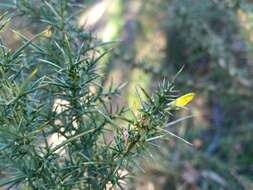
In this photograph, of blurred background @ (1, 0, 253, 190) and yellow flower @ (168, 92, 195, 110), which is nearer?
yellow flower @ (168, 92, 195, 110)

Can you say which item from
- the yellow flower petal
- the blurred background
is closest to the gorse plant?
the yellow flower petal

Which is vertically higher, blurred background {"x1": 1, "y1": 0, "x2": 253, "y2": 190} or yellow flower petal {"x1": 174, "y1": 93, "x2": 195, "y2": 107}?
yellow flower petal {"x1": 174, "y1": 93, "x2": 195, "y2": 107}

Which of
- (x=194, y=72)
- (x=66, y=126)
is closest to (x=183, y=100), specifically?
(x=66, y=126)

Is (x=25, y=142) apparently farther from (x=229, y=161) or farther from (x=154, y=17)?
(x=154, y=17)

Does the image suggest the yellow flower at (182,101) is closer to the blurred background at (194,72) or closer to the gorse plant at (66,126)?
the gorse plant at (66,126)

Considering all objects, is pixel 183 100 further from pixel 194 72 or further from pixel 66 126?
pixel 194 72

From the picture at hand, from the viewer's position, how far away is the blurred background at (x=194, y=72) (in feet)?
5.38

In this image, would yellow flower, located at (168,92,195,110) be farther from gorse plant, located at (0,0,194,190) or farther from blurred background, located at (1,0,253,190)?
blurred background, located at (1,0,253,190)

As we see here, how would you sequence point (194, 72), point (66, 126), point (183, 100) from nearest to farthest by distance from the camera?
point (183, 100) → point (66, 126) → point (194, 72)

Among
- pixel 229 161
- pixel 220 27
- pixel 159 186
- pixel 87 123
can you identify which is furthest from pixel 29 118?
pixel 220 27

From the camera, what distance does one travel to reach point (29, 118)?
1.93 ft

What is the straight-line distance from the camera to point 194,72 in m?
2.19

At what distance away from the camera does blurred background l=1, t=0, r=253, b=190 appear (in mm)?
1641

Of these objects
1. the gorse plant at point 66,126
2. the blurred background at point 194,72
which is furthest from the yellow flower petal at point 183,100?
the blurred background at point 194,72
